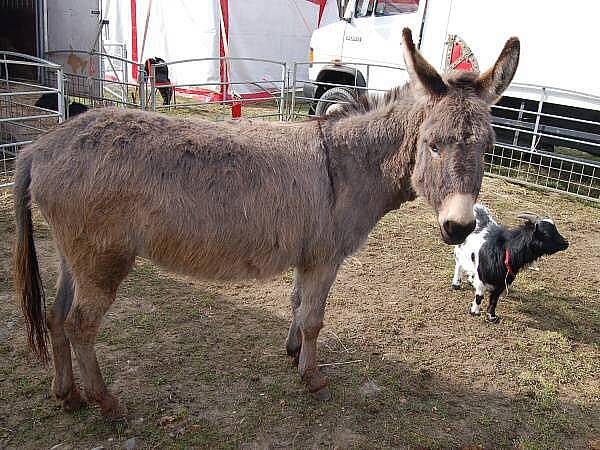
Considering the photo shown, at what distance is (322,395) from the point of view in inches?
118

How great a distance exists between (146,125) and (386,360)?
86.8 inches

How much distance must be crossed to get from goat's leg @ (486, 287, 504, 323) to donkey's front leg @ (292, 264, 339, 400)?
166 centimetres

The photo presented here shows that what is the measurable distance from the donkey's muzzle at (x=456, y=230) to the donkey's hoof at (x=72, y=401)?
7.13 feet

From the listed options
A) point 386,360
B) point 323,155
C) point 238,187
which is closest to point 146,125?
point 238,187

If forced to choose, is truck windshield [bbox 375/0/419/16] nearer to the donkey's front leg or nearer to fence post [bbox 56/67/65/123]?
fence post [bbox 56/67/65/123]

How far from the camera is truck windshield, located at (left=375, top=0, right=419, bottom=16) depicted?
8539 millimetres

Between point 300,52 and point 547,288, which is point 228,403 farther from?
point 300,52

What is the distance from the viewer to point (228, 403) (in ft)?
9.51

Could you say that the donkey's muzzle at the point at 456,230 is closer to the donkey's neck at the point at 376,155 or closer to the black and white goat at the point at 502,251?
the donkey's neck at the point at 376,155

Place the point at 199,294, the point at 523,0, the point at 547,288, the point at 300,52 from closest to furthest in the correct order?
1. the point at 199,294
2. the point at 547,288
3. the point at 523,0
4. the point at 300,52

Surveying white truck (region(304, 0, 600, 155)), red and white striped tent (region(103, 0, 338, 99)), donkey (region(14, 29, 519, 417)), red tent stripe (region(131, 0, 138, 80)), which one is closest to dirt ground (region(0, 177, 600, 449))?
donkey (region(14, 29, 519, 417))

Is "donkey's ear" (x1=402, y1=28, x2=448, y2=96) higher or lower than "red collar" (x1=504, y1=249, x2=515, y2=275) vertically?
higher

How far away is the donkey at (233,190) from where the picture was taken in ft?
7.66

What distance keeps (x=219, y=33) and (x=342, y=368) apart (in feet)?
37.3
